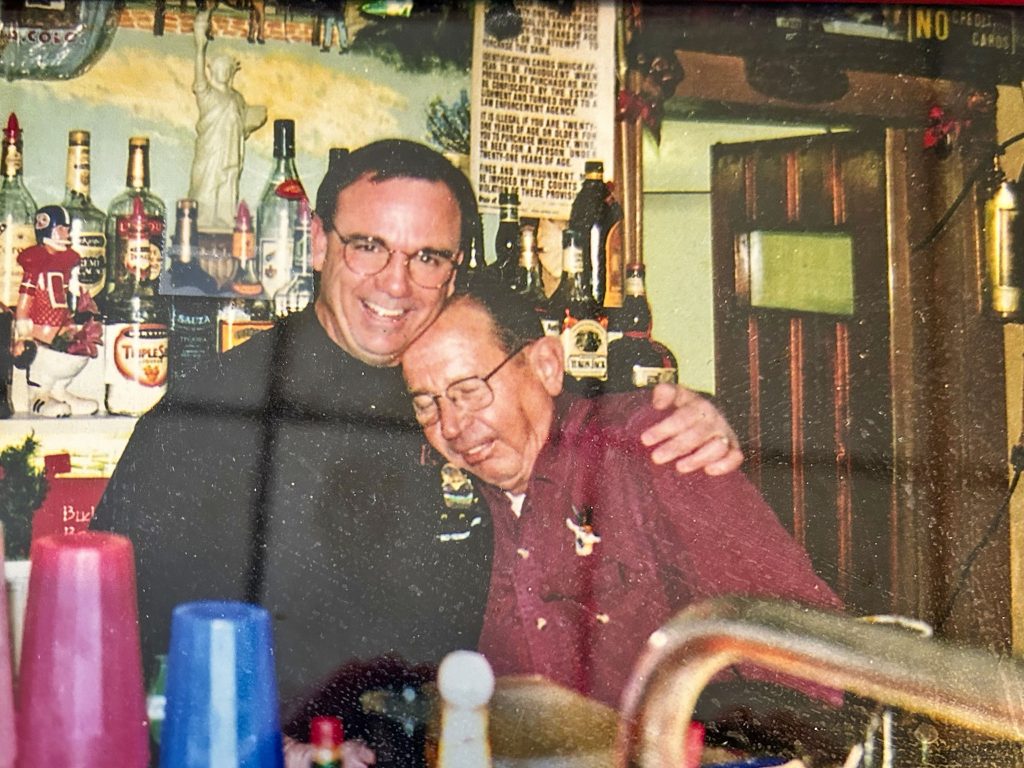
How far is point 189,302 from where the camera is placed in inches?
44.6

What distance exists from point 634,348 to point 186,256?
0.54 meters

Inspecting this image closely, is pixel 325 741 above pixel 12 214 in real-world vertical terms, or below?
below

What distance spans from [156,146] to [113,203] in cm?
8

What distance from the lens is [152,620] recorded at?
1.10 m

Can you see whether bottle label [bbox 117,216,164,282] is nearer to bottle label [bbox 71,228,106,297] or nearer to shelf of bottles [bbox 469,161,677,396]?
bottle label [bbox 71,228,106,297]

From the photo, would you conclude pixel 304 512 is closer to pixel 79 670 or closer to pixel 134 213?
pixel 79 670

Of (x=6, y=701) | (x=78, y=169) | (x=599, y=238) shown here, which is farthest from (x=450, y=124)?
(x=6, y=701)

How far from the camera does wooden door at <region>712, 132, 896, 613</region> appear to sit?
3.91 ft

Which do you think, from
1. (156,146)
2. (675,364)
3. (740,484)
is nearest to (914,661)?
(740,484)

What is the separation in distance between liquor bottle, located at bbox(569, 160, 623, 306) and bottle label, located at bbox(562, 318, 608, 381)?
0.04m

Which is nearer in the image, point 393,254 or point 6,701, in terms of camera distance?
point 6,701

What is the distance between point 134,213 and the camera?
1.13 metres

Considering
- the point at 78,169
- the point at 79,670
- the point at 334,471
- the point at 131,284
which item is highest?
the point at 78,169

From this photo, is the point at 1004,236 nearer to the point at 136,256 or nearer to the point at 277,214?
Result: the point at 277,214
